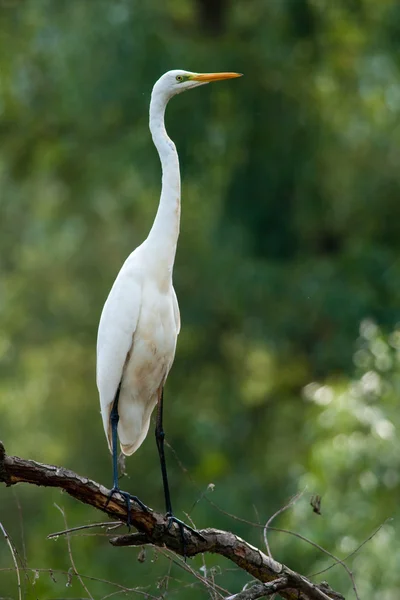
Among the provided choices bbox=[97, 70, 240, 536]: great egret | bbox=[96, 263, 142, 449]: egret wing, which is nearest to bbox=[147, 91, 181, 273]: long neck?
bbox=[97, 70, 240, 536]: great egret

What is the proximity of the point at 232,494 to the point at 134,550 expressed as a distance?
828mm

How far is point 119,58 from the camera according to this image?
909 cm

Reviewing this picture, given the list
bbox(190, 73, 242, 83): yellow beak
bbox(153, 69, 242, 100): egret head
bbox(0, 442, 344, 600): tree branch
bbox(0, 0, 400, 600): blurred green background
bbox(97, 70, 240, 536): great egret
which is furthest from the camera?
bbox(0, 0, 400, 600): blurred green background

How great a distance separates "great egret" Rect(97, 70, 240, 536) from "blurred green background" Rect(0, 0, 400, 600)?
4.49 meters

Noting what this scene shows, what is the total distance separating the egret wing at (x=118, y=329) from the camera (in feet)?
10.7


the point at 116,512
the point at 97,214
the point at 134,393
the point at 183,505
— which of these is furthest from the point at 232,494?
the point at 116,512

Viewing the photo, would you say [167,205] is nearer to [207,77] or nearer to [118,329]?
[118,329]

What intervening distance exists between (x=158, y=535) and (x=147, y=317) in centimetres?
85

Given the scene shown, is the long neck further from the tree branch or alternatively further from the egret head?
the tree branch

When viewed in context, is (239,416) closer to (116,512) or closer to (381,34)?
(381,34)

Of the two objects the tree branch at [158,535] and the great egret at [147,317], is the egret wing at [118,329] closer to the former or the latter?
the great egret at [147,317]

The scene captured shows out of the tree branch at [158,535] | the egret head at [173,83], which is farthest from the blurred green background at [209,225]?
the tree branch at [158,535]

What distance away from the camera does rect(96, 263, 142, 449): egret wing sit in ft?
10.7

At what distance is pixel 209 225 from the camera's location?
970 centimetres
